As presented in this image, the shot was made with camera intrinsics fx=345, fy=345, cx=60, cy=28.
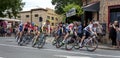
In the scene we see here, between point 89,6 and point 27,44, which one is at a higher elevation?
point 89,6

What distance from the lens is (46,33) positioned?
Answer: 1991 cm

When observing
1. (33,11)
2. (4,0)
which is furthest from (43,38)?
(33,11)

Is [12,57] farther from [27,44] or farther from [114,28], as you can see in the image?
[114,28]

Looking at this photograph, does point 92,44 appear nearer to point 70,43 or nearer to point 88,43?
point 88,43

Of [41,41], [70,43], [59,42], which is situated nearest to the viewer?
[70,43]

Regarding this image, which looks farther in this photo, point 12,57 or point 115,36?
point 115,36

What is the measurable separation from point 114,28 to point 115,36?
0.72 meters

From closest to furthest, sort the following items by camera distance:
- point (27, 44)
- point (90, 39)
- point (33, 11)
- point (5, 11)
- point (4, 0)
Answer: point (90, 39)
point (27, 44)
point (4, 0)
point (5, 11)
point (33, 11)

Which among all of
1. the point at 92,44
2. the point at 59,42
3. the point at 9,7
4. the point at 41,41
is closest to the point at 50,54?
the point at 92,44

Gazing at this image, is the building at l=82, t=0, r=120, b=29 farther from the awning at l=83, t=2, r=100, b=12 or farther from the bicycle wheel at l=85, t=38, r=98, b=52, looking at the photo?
the bicycle wheel at l=85, t=38, r=98, b=52

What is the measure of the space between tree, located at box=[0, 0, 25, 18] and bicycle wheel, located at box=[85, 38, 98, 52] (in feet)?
114

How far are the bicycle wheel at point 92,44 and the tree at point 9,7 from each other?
34.7 meters

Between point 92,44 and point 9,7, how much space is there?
3730cm

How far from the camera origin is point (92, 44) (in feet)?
60.4
